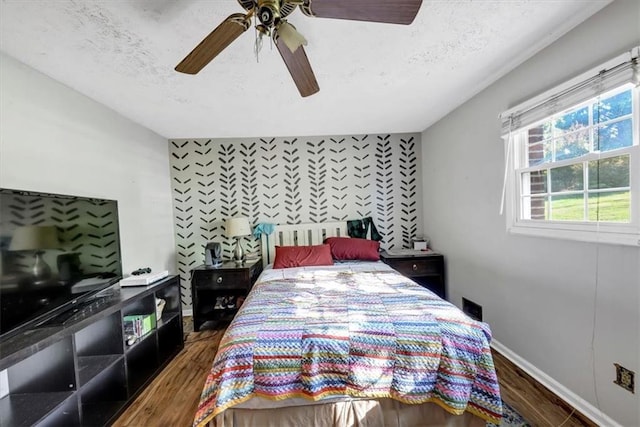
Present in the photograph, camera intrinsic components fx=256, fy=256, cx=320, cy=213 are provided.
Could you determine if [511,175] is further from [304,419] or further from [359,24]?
[304,419]

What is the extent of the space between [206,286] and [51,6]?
2427 millimetres

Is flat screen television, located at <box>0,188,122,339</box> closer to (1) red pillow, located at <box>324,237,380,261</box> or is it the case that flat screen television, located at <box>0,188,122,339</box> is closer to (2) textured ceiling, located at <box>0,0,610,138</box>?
(2) textured ceiling, located at <box>0,0,610,138</box>

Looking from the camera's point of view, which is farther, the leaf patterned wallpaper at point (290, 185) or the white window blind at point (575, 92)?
the leaf patterned wallpaper at point (290, 185)

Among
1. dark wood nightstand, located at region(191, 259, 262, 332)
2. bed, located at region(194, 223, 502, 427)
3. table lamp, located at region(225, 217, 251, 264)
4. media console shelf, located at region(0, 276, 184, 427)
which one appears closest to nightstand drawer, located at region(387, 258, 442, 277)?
bed, located at region(194, 223, 502, 427)

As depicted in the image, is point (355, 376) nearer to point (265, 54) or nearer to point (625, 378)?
point (625, 378)

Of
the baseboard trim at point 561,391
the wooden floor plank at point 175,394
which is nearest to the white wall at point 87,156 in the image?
the wooden floor plank at point 175,394

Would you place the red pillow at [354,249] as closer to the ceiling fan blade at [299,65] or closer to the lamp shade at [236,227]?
the lamp shade at [236,227]

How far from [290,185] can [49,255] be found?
2.37m

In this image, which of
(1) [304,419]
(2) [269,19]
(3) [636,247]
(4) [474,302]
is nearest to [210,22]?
(2) [269,19]

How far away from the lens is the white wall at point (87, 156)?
1590 millimetres

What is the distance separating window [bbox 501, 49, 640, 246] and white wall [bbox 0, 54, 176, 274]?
3348 mm

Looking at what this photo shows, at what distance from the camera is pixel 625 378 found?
52.1 inches

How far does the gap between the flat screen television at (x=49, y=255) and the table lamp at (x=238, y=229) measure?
4.03 ft

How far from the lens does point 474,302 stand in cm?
254
